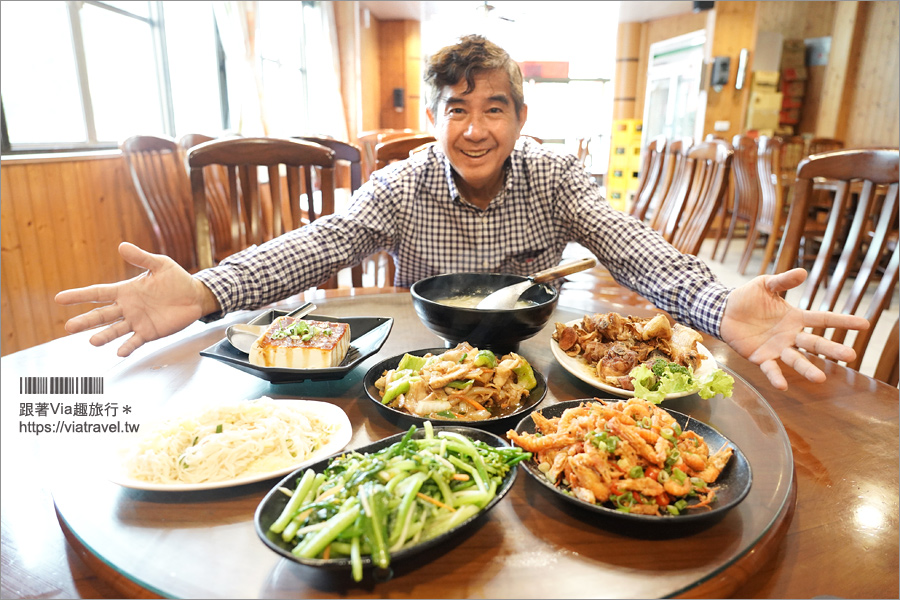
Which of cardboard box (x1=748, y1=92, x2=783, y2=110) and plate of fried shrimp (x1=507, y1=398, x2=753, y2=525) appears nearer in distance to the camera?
plate of fried shrimp (x1=507, y1=398, x2=753, y2=525)

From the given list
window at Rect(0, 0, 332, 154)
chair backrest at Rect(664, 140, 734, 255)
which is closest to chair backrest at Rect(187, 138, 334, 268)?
chair backrest at Rect(664, 140, 734, 255)

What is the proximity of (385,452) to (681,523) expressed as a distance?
345 millimetres

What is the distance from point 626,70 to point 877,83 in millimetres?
4743

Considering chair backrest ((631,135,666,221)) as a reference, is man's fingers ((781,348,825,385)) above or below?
below

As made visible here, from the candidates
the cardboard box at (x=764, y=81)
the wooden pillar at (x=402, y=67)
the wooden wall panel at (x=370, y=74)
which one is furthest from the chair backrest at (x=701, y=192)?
the wooden pillar at (x=402, y=67)

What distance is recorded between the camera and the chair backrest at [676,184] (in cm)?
273

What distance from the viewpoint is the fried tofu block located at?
0.98 m

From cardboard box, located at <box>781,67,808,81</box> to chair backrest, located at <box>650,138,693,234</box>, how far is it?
25.0 feet

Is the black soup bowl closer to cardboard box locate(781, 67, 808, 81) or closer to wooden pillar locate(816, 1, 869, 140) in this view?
wooden pillar locate(816, 1, 869, 140)

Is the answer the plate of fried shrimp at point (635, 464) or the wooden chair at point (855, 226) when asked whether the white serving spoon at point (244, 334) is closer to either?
the plate of fried shrimp at point (635, 464)

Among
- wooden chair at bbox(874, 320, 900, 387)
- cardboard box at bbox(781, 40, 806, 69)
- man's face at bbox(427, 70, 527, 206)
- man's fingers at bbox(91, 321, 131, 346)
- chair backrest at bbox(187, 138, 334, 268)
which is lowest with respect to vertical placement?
wooden chair at bbox(874, 320, 900, 387)

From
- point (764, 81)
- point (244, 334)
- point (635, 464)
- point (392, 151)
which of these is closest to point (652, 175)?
point (392, 151)

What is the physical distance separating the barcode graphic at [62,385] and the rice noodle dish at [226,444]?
295 millimetres

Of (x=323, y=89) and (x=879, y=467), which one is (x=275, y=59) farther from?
(x=879, y=467)
